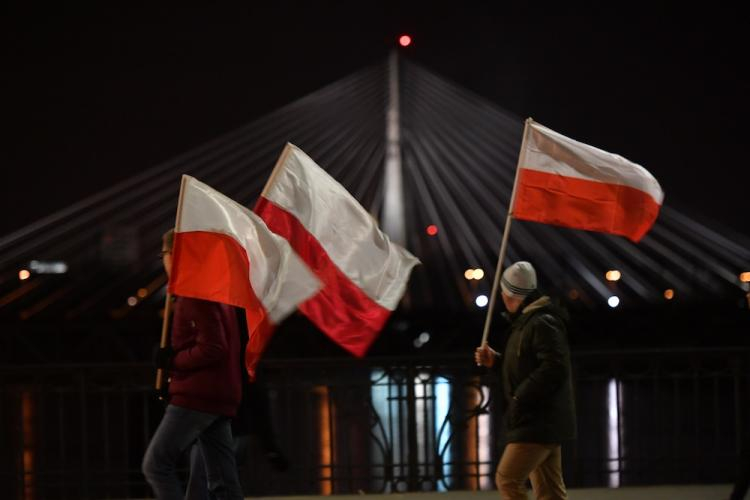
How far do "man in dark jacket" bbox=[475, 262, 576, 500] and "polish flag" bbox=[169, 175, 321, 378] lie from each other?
0.92 m

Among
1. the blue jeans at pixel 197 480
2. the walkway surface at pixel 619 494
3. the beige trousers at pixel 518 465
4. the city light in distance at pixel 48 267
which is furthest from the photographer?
the city light in distance at pixel 48 267

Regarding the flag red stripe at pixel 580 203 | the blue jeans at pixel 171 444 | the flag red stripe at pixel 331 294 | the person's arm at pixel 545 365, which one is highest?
the flag red stripe at pixel 580 203

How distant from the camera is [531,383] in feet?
14.7

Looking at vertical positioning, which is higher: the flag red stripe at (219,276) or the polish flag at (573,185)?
the polish flag at (573,185)

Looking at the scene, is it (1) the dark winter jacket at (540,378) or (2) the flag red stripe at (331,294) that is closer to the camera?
(1) the dark winter jacket at (540,378)

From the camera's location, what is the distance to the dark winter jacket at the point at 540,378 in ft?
14.7

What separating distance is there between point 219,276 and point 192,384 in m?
0.47

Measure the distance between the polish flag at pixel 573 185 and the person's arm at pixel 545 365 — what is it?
67cm

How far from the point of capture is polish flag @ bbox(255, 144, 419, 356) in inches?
190

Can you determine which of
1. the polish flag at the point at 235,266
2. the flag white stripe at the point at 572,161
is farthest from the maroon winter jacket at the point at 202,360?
the flag white stripe at the point at 572,161

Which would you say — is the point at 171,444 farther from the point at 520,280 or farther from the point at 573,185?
the point at 573,185

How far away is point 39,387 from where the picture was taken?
6996 millimetres

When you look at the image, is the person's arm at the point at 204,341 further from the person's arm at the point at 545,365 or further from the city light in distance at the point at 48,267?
the city light in distance at the point at 48,267

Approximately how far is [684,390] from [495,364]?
25639 mm
